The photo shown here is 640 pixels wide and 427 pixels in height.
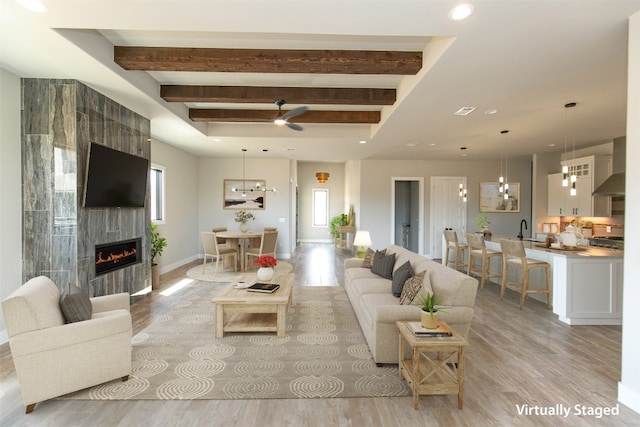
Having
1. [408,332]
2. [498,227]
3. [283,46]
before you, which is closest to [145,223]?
[283,46]

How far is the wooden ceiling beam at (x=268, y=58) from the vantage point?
10.7 feet

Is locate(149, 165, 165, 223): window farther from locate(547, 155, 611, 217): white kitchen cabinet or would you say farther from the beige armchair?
locate(547, 155, 611, 217): white kitchen cabinet

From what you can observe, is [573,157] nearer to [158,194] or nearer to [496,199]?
[496,199]

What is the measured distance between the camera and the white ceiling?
220cm

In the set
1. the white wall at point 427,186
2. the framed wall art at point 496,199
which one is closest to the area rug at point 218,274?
the white wall at point 427,186

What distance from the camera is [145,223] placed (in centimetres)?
504

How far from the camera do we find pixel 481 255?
220 inches

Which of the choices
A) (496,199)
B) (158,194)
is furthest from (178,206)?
(496,199)

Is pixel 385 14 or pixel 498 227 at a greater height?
pixel 385 14

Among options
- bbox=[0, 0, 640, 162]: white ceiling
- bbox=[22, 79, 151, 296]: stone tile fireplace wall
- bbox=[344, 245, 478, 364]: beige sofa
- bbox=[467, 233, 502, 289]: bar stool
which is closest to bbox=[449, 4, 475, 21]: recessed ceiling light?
bbox=[0, 0, 640, 162]: white ceiling

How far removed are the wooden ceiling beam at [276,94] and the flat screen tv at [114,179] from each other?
1.07 metres

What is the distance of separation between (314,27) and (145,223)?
4.16 meters

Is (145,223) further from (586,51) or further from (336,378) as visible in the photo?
(586,51)

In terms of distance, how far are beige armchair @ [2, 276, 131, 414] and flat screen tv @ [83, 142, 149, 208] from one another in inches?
60.3
